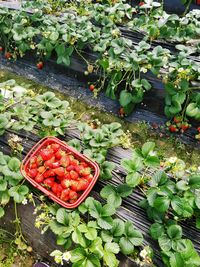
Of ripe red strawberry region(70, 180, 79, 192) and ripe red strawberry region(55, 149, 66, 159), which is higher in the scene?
ripe red strawberry region(55, 149, 66, 159)

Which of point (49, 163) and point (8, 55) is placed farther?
point (8, 55)

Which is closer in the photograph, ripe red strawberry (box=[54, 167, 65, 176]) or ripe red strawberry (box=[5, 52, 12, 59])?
ripe red strawberry (box=[54, 167, 65, 176])

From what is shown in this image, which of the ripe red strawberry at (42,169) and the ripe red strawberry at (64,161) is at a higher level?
the ripe red strawberry at (64,161)

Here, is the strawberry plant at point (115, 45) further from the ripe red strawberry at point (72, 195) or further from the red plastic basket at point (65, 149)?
the ripe red strawberry at point (72, 195)

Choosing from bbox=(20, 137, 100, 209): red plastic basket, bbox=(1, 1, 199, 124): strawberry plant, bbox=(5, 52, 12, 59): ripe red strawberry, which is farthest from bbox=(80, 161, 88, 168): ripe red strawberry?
bbox=(5, 52, 12, 59): ripe red strawberry

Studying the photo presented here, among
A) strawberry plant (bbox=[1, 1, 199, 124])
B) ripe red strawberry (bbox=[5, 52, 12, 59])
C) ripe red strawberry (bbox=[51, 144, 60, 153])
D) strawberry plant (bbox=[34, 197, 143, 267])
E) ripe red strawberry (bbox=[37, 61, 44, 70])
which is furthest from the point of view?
ripe red strawberry (bbox=[5, 52, 12, 59])

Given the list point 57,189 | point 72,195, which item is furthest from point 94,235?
point 57,189

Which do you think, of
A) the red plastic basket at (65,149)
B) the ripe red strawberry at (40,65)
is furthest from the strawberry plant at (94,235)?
the ripe red strawberry at (40,65)

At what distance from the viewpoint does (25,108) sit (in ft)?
10.4

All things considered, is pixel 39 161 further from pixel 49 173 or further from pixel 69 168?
pixel 69 168

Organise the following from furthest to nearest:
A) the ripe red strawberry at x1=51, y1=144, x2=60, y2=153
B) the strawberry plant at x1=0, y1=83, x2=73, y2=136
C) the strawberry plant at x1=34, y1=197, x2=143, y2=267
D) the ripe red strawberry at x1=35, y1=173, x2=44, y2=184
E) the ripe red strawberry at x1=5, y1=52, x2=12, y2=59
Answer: the ripe red strawberry at x1=5, y1=52, x2=12, y2=59 < the strawberry plant at x1=0, y1=83, x2=73, y2=136 < the ripe red strawberry at x1=51, y1=144, x2=60, y2=153 < the ripe red strawberry at x1=35, y1=173, x2=44, y2=184 < the strawberry plant at x1=34, y1=197, x2=143, y2=267

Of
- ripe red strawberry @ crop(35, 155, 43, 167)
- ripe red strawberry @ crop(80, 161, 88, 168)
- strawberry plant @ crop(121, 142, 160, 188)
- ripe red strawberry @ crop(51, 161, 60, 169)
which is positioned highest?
strawberry plant @ crop(121, 142, 160, 188)

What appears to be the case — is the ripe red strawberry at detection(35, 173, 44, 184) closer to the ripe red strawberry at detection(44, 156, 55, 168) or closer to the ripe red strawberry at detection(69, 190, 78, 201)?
the ripe red strawberry at detection(44, 156, 55, 168)

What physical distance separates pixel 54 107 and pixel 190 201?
4.78ft
